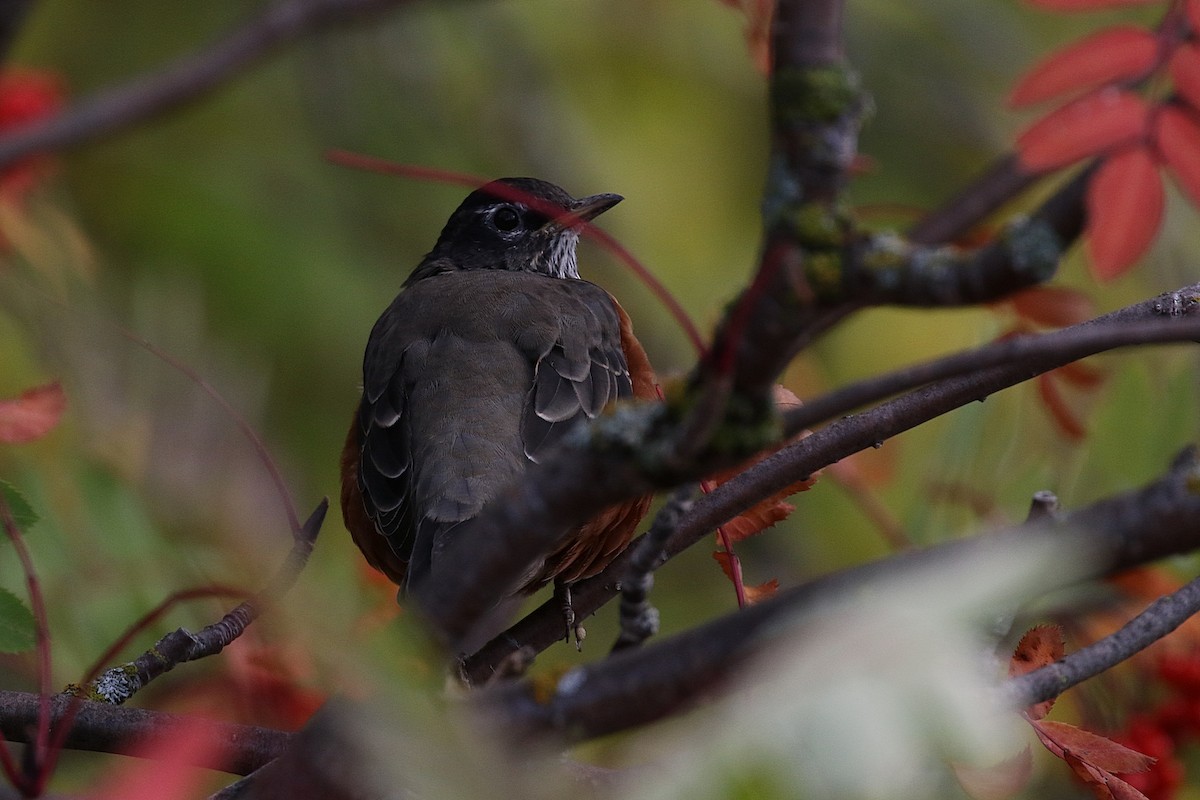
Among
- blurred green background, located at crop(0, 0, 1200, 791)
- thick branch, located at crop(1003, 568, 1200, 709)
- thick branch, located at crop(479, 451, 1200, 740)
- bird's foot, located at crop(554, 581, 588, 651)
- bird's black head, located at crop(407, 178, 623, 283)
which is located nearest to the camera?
thick branch, located at crop(479, 451, 1200, 740)

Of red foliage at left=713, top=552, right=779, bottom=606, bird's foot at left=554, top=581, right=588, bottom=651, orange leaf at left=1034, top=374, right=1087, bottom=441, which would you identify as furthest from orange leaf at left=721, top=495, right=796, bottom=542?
orange leaf at left=1034, top=374, right=1087, bottom=441

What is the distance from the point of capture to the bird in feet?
9.78

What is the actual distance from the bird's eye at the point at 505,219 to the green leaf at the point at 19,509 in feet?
8.73

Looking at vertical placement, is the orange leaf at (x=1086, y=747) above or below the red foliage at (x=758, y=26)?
below

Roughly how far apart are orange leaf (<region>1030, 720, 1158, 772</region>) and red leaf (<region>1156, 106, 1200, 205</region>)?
771mm

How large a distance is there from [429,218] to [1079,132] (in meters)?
4.56

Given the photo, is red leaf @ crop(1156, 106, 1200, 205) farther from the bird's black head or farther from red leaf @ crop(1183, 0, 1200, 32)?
the bird's black head

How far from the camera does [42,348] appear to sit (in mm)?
3732

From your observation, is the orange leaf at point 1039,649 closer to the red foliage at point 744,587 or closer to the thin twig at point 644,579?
the red foliage at point 744,587

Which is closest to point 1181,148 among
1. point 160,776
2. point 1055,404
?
point 1055,404

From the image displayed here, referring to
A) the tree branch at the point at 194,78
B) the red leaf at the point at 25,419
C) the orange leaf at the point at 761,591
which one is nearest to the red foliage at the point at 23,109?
the tree branch at the point at 194,78

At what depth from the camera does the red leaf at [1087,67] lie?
66.6 inches

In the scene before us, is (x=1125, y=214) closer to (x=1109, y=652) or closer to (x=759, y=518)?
(x=1109, y=652)

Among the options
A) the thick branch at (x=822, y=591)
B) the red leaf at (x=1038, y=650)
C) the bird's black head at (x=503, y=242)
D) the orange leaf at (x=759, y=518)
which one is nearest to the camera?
the thick branch at (x=822, y=591)
